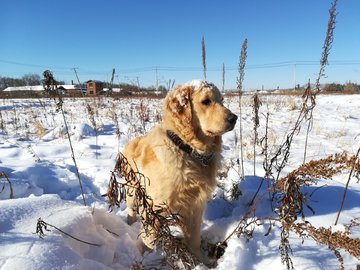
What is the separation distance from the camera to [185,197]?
6.57ft

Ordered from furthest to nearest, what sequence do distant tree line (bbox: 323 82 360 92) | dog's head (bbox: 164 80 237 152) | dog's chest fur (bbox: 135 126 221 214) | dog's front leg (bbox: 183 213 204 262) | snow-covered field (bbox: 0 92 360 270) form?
distant tree line (bbox: 323 82 360 92), dog's front leg (bbox: 183 213 204 262), dog's head (bbox: 164 80 237 152), dog's chest fur (bbox: 135 126 221 214), snow-covered field (bbox: 0 92 360 270)

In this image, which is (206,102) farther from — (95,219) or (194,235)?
(95,219)

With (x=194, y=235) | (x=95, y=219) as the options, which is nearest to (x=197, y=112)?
(x=194, y=235)

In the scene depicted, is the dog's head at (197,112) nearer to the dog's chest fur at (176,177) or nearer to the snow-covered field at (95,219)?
the dog's chest fur at (176,177)

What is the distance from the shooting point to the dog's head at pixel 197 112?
81.8 inches

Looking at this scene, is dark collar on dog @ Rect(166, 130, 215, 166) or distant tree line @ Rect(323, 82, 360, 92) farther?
distant tree line @ Rect(323, 82, 360, 92)

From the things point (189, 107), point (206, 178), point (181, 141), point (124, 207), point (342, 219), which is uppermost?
point (189, 107)

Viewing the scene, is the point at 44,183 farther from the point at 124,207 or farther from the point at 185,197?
the point at 185,197

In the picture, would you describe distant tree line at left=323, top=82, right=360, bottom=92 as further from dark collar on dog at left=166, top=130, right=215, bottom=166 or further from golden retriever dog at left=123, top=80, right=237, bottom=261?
dark collar on dog at left=166, top=130, right=215, bottom=166

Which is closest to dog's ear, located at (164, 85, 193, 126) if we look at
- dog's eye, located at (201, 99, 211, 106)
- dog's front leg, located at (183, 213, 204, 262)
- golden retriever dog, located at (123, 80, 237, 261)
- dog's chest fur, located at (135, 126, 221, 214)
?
golden retriever dog, located at (123, 80, 237, 261)

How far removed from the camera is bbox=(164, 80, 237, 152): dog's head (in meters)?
2.08

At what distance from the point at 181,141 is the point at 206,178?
49cm

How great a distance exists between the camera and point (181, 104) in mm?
2213

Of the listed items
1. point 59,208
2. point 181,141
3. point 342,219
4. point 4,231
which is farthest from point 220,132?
point 4,231
